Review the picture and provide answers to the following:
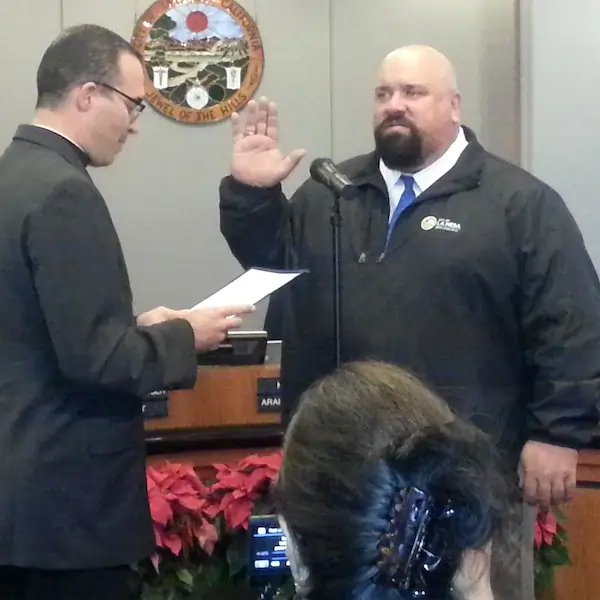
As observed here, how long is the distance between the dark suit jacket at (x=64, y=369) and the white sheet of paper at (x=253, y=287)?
0.63 ft

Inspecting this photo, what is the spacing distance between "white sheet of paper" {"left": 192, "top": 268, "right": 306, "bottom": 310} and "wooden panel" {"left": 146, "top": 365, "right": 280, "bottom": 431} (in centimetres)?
74

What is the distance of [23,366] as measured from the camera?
5.50 feet

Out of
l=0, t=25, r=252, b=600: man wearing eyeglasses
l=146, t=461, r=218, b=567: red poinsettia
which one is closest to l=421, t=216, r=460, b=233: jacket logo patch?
l=0, t=25, r=252, b=600: man wearing eyeglasses

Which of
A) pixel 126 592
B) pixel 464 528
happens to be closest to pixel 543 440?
pixel 126 592

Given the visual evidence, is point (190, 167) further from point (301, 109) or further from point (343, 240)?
point (343, 240)

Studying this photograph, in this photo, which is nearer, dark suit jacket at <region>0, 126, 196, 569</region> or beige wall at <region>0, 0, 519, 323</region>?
dark suit jacket at <region>0, 126, 196, 569</region>

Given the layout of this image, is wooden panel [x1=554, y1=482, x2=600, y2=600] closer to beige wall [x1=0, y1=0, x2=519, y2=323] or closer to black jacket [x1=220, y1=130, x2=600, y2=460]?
black jacket [x1=220, y1=130, x2=600, y2=460]

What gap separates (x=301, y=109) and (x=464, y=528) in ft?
10.3

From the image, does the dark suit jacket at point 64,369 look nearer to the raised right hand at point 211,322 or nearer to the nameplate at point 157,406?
the raised right hand at point 211,322

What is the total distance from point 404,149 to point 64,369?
0.91 metres

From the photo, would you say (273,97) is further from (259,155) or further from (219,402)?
(259,155)

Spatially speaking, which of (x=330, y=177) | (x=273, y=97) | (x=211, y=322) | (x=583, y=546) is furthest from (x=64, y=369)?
(x=273, y=97)

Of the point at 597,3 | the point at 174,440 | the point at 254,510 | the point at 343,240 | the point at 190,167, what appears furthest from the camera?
the point at 190,167

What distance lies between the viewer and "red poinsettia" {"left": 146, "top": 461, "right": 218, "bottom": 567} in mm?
2270
